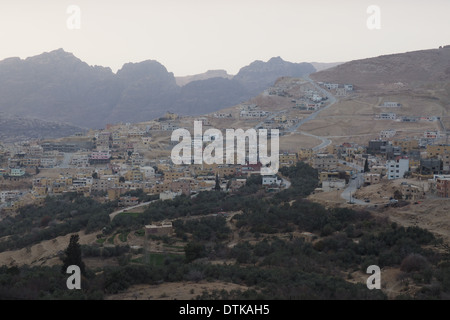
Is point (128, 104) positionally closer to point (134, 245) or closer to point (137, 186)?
point (137, 186)

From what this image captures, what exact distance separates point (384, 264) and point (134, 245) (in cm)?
835

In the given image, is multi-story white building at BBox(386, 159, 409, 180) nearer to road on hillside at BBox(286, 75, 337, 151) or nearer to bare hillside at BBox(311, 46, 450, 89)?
road on hillside at BBox(286, 75, 337, 151)

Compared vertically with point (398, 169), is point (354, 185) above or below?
below

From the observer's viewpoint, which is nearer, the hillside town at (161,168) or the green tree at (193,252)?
the green tree at (193,252)

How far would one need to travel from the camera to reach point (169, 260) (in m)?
16.3
